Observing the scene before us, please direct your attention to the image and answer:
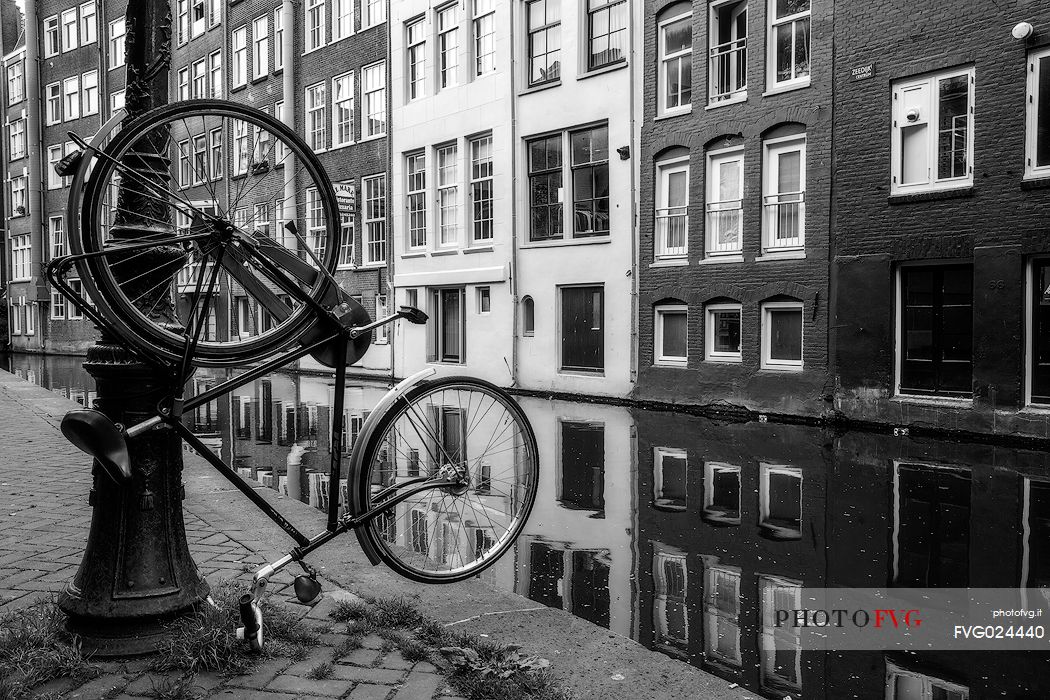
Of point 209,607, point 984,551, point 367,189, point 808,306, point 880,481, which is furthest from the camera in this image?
point 367,189

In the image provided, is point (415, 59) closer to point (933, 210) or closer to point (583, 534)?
point (933, 210)

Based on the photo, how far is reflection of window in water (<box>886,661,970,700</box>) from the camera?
11.3 ft

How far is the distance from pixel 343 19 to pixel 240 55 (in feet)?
23.4

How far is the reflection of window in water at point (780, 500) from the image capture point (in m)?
6.46

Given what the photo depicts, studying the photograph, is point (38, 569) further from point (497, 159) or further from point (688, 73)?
point (497, 159)

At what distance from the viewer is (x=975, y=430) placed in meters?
13.5

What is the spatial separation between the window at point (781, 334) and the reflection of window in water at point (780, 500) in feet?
23.6

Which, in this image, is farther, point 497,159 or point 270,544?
point 497,159

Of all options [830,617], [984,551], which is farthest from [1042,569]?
[830,617]

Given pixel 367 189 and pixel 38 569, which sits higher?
pixel 367 189

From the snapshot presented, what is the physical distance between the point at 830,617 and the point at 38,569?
406 cm

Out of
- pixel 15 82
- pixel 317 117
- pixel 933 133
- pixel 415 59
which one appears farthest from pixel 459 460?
pixel 15 82

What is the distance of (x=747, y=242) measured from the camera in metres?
17.3

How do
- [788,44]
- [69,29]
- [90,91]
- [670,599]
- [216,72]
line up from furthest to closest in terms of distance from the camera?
[69,29], [90,91], [216,72], [788,44], [670,599]
